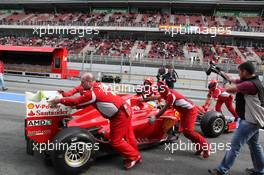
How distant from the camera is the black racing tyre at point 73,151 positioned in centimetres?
412

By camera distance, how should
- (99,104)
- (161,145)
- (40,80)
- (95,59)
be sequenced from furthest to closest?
(95,59) → (40,80) → (161,145) → (99,104)

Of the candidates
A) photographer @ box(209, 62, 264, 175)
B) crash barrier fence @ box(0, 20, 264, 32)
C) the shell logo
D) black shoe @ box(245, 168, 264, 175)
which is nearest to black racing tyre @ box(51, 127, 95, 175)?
the shell logo

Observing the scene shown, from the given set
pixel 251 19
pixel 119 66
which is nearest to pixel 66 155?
pixel 119 66

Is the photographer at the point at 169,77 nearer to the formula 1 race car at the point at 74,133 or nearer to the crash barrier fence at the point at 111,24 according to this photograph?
the formula 1 race car at the point at 74,133

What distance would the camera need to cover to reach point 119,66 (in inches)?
730

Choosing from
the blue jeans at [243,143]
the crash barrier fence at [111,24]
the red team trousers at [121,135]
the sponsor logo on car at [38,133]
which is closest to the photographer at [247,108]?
the blue jeans at [243,143]

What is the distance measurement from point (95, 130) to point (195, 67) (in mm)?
15161

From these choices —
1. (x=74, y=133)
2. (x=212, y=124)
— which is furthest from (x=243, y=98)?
(x=74, y=133)

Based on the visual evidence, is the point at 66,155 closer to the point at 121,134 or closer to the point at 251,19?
the point at 121,134

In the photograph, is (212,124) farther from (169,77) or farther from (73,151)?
(169,77)

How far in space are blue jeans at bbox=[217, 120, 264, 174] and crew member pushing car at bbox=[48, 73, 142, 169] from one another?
4.51 ft

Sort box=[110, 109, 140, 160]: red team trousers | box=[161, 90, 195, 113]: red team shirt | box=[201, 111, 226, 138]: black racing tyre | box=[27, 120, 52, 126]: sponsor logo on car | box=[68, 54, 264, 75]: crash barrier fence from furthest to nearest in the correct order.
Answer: box=[68, 54, 264, 75]: crash barrier fence < box=[201, 111, 226, 138]: black racing tyre < box=[161, 90, 195, 113]: red team shirt < box=[110, 109, 140, 160]: red team trousers < box=[27, 120, 52, 126]: sponsor logo on car

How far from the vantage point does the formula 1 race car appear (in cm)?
418

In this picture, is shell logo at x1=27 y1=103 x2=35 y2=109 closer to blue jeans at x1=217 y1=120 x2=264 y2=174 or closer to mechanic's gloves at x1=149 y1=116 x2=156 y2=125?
mechanic's gloves at x1=149 y1=116 x2=156 y2=125
